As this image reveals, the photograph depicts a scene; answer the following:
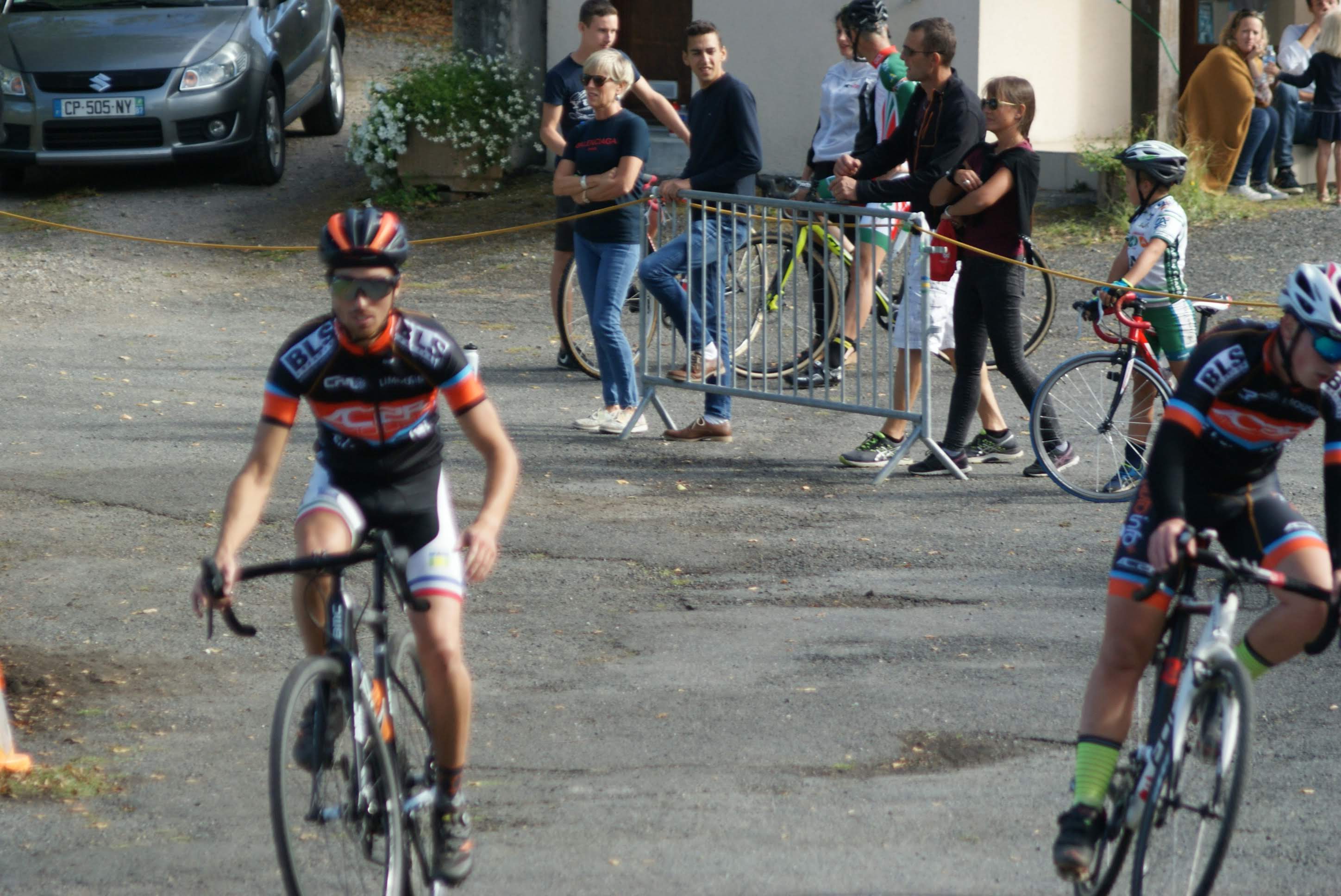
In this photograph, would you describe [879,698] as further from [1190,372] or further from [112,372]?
[112,372]

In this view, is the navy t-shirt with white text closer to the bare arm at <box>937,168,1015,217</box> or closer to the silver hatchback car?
the bare arm at <box>937,168,1015,217</box>

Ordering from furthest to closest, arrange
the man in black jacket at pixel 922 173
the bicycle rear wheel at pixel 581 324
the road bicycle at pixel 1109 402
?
the bicycle rear wheel at pixel 581 324 < the man in black jacket at pixel 922 173 < the road bicycle at pixel 1109 402

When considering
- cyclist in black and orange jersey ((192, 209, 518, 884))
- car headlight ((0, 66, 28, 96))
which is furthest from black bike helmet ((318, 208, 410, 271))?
car headlight ((0, 66, 28, 96))

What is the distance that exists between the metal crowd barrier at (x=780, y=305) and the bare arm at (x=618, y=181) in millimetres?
274

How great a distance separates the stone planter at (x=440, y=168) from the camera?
54.2 feet

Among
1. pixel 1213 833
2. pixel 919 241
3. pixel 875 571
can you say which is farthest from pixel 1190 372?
pixel 919 241

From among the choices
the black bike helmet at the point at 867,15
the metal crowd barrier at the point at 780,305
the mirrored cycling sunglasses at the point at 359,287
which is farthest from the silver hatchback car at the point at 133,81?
the mirrored cycling sunglasses at the point at 359,287

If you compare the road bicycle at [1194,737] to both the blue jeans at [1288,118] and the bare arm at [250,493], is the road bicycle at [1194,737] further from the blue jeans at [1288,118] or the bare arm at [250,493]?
the blue jeans at [1288,118]

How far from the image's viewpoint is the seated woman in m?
15.1

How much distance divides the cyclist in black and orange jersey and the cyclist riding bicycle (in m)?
1.57

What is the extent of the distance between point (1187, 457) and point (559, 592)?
325cm

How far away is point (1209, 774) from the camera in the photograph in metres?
4.00

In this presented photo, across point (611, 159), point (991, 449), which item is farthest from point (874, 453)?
point (611, 159)

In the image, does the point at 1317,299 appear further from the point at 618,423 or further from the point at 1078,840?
the point at 618,423
